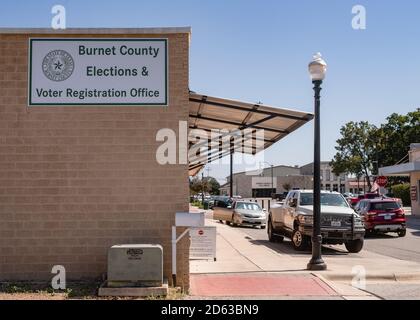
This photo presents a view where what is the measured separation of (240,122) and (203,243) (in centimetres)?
317

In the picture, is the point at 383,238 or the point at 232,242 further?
the point at 383,238

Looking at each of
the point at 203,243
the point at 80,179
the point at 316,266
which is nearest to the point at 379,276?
the point at 316,266

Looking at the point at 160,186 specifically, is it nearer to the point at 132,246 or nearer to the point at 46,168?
the point at 132,246

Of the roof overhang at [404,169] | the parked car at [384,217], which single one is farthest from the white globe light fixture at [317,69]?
the roof overhang at [404,169]

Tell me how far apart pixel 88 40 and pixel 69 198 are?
9.46 ft

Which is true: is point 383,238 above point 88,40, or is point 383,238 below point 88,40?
below

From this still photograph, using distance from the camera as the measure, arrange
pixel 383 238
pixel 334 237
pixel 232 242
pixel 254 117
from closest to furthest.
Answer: pixel 254 117 < pixel 334 237 < pixel 232 242 < pixel 383 238

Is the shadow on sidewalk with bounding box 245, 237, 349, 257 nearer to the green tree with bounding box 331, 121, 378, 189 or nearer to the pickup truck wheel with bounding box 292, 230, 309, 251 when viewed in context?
the pickup truck wheel with bounding box 292, 230, 309, 251

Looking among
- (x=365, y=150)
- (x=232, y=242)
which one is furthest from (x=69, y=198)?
(x=365, y=150)

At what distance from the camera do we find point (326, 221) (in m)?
15.2

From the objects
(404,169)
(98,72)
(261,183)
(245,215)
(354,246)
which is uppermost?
(98,72)

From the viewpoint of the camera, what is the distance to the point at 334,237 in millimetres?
15172

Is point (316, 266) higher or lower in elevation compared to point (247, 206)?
lower

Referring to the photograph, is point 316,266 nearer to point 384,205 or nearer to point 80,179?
point 80,179
